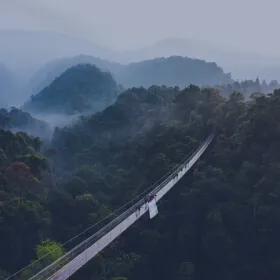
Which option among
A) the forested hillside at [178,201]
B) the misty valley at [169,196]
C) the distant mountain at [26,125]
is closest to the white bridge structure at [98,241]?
the misty valley at [169,196]

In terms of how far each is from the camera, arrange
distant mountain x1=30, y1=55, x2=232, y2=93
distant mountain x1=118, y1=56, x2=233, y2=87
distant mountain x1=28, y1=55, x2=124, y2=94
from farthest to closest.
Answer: distant mountain x1=28, y1=55, x2=124, y2=94 < distant mountain x1=30, y1=55, x2=232, y2=93 < distant mountain x1=118, y1=56, x2=233, y2=87

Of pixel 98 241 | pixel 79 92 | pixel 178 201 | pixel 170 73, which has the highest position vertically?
pixel 98 241

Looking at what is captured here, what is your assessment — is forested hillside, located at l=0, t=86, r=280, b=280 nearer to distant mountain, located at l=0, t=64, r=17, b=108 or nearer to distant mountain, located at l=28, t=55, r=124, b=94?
distant mountain, located at l=0, t=64, r=17, b=108

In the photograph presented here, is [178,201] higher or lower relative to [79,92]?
higher

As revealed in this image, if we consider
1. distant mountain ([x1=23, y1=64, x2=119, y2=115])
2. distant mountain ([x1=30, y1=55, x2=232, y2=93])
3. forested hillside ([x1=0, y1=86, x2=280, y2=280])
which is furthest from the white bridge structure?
distant mountain ([x1=30, y1=55, x2=232, y2=93])

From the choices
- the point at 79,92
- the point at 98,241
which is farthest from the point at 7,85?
the point at 98,241

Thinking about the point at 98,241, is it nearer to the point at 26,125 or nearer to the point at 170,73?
the point at 26,125

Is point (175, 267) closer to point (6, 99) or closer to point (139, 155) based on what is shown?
point (139, 155)
